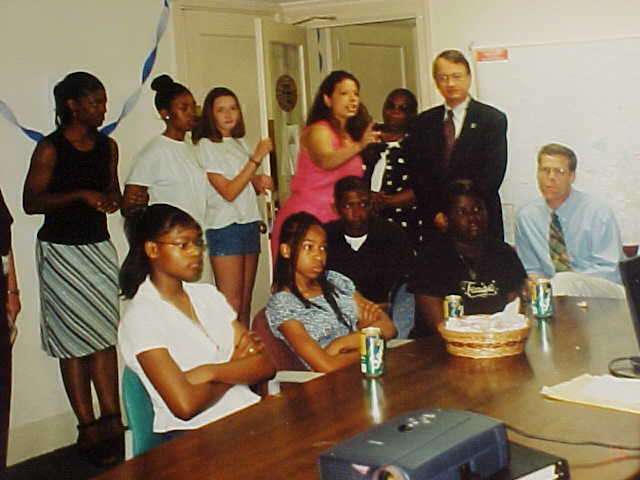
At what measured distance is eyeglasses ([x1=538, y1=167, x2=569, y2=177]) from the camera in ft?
14.4

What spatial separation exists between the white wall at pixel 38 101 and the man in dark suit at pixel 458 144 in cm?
136

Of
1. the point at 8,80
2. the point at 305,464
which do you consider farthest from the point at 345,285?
the point at 305,464

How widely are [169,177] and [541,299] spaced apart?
1816mm

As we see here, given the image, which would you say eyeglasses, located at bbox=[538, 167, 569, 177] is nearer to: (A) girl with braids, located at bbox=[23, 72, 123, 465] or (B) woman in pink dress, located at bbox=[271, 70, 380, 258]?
(B) woman in pink dress, located at bbox=[271, 70, 380, 258]

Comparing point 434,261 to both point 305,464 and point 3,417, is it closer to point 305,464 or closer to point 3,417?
point 3,417

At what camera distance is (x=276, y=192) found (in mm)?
4652

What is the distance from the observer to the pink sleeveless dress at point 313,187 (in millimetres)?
4566

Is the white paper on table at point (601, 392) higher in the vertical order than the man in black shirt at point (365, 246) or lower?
lower

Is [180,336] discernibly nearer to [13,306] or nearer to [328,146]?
[13,306]

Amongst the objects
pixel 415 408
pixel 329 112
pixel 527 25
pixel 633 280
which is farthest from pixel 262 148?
pixel 633 280

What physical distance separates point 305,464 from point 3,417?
1.93 m

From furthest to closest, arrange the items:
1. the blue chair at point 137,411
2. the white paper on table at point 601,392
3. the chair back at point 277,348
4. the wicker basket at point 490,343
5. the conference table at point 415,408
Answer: the chair back at point 277,348
the wicker basket at point 490,343
the blue chair at point 137,411
the white paper on table at point 601,392
the conference table at point 415,408

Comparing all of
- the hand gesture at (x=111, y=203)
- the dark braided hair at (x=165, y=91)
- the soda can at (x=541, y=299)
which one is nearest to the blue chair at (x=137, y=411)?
the soda can at (x=541, y=299)

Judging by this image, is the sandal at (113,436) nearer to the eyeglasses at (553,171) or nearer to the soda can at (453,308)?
the soda can at (453,308)
